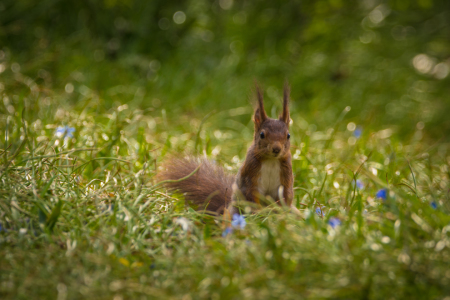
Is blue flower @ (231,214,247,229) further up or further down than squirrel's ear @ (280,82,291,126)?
further down

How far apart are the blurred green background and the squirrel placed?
2098 millimetres

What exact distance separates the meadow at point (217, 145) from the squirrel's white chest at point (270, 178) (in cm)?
20

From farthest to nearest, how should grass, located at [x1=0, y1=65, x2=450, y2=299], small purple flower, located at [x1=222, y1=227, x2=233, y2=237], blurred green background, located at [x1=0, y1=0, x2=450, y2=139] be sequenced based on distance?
blurred green background, located at [x1=0, y1=0, x2=450, y2=139] < small purple flower, located at [x1=222, y1=227, x2=233, y2=237] < grass, located at [x1=0, y1=65, x2=450, y2=299]

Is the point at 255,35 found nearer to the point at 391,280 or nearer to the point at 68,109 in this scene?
the point at 68,109

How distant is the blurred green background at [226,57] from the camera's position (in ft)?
17.5

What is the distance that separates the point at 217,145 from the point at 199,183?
1.44 metres

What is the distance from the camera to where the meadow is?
1.87 metres

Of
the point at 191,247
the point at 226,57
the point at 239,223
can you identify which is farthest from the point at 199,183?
the point at 226,57

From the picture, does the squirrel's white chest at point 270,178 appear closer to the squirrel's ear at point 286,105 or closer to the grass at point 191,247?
the grass at point 191,247

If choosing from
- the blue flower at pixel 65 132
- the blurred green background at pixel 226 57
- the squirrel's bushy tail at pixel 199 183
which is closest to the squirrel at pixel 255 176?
the squirrel's bushy tail at pixel 199 183

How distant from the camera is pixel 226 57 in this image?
6172mm

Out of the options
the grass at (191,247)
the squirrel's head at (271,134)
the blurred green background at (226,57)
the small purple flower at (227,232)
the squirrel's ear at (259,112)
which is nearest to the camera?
the grass at (191,247)

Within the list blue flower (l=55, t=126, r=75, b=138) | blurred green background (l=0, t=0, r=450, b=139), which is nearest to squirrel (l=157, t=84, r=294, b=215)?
blue flower (l=55, t=126, r=75, b=138)

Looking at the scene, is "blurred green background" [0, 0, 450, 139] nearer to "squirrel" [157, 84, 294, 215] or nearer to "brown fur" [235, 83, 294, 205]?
"squirrel" [157, 84, 294, 215]
